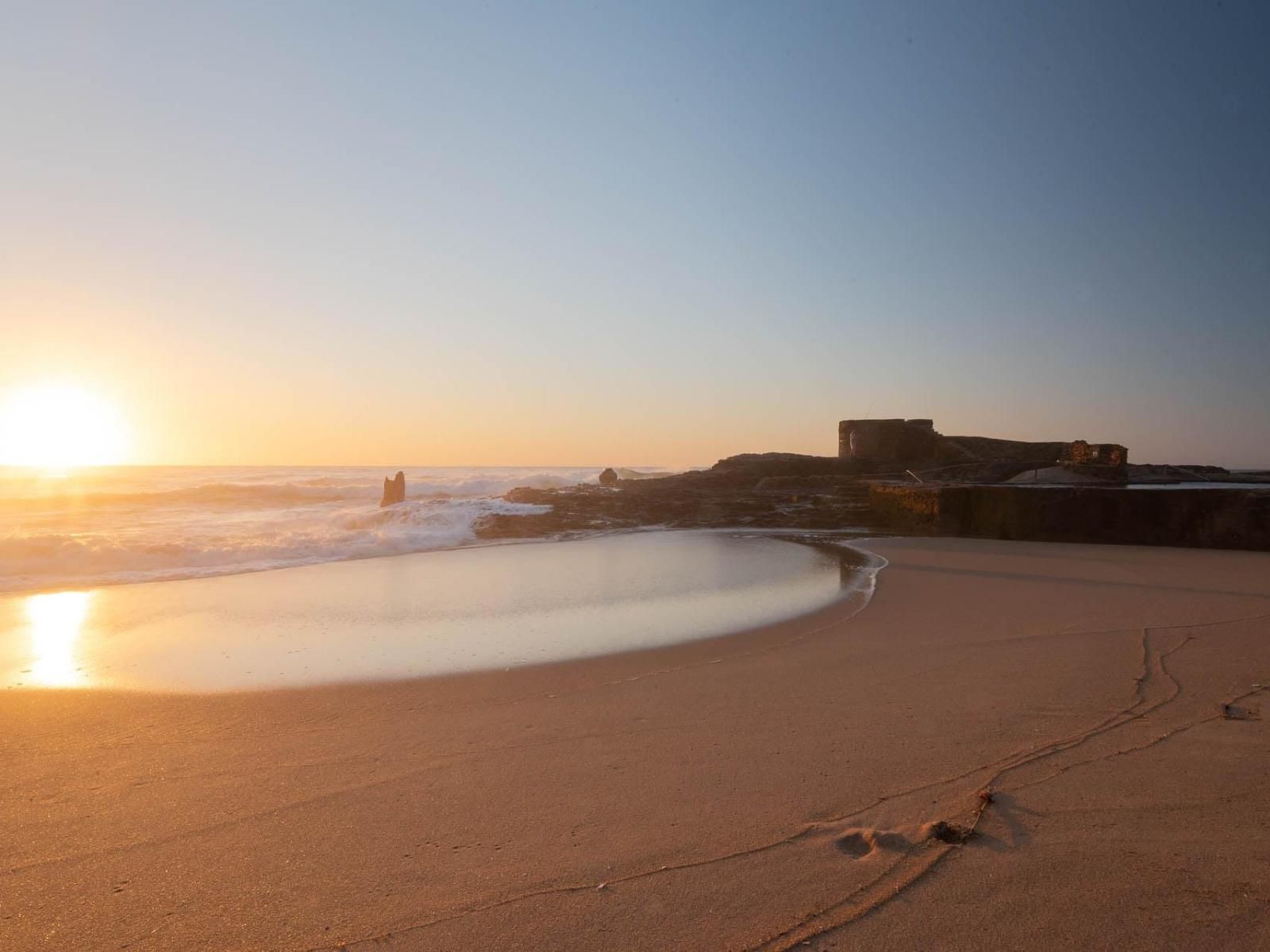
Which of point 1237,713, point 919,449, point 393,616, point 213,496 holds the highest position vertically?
point 919,449

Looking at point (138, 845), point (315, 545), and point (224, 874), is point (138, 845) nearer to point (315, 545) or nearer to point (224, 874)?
point (224, 874)

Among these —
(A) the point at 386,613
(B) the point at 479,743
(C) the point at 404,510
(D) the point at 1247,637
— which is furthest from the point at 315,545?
(D) the point at 1247,637

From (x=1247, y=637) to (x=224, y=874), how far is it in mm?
5505

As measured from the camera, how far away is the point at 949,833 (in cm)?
239

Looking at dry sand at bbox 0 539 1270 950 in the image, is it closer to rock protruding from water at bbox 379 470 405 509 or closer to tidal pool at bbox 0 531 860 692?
tidal pool at bbox 0 531 860 692

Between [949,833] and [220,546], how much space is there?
11.8 metres

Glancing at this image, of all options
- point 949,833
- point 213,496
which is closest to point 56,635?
point 949,833

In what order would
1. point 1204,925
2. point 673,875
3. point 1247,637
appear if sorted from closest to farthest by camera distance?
1. point 1204,925
2. point 673,875
3. point 1247,637

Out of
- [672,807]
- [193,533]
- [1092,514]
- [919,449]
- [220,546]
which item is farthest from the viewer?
[919,449]

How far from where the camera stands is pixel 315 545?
12305 millimetres

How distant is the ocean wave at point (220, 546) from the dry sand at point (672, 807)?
20.6ft

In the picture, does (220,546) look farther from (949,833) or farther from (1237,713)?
(1237,713)

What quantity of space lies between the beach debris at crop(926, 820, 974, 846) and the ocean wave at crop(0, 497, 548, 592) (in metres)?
9.63

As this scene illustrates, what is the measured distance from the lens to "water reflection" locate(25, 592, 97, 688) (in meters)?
4.97
